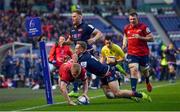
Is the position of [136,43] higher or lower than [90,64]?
lower

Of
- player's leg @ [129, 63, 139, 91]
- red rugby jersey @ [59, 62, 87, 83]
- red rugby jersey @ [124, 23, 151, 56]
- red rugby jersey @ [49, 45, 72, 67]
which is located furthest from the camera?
red rugby jersey @ [49, 45, 72, 67]

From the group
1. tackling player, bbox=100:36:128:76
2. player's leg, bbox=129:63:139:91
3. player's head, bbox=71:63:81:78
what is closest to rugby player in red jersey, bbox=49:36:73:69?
tackling player, bbox=100:36:128:76

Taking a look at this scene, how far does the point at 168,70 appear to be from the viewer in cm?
3894

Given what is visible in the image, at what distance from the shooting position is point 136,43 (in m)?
22.7

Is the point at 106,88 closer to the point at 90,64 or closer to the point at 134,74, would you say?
the point at 90,64

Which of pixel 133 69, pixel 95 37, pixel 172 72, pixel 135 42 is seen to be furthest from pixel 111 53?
pixel 172 72

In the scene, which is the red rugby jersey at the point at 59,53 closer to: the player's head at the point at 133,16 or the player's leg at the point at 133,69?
the player's leg at the point at 133,69

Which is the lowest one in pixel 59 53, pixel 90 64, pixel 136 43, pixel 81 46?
pixel 59 53

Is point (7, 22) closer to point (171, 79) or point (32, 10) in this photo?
point (32, 10)

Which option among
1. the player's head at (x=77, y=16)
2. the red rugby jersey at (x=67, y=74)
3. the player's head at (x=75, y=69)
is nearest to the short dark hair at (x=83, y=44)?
the player's head at (x=75, y=69)

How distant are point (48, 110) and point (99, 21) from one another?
4278 centimetres

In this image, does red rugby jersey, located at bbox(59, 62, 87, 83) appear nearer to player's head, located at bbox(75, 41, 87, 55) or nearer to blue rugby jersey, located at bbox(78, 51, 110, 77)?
blue rugby jersey, located at bbox(78, 51, 110, 77)

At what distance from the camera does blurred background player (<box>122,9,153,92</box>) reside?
2216cm

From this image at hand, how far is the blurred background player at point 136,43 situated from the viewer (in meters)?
22.2
